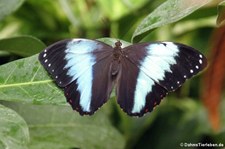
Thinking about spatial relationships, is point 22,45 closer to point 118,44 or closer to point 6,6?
point 6,6

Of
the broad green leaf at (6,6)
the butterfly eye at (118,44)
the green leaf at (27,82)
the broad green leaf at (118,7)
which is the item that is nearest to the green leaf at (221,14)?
the butterfly eye at (118,44)

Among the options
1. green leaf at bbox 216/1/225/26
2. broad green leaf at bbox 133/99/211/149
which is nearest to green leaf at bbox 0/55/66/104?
green leaf at bbox 216/1/225/26

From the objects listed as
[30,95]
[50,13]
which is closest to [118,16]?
[50,13]

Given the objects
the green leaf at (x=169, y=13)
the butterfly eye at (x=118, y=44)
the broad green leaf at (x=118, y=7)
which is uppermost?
the broad green leaf at (x=118, y=7)

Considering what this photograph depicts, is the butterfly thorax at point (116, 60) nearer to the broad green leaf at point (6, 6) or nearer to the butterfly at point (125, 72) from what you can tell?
the butterfly at point (125, 72)

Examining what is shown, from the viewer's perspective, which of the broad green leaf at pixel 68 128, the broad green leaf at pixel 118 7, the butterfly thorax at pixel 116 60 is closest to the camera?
the butterfly thorax at pixel 116 60

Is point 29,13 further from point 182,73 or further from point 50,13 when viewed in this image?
point 182,73
